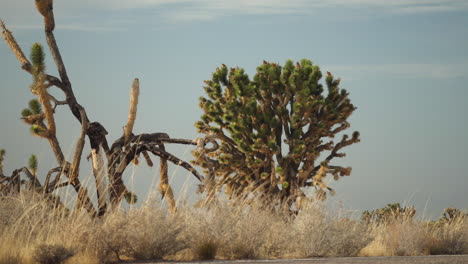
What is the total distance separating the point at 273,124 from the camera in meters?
20.5

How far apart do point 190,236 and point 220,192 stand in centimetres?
163

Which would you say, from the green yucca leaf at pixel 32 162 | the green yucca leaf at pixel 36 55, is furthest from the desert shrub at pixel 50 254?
the green yucca leaf at pixel 32 162

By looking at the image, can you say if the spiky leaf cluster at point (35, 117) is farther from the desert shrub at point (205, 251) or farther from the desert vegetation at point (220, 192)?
the desert shrub at point (205, 251)

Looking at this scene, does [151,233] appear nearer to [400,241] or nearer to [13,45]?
[400,241]

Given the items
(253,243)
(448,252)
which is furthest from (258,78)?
(253,243)

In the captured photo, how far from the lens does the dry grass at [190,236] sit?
8.97 meters

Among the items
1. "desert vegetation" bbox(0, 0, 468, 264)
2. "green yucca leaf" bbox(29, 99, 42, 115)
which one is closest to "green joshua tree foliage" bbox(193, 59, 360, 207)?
"desert vegetation" bbox(0, 0, 468, 264)

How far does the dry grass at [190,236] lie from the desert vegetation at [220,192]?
0.07 feet

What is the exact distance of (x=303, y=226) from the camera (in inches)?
439

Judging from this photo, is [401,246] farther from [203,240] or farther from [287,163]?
[287,163]

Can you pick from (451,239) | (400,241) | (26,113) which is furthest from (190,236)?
(26,113)

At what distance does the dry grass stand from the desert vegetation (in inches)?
0.8

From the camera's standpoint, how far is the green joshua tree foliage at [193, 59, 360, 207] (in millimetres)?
20562

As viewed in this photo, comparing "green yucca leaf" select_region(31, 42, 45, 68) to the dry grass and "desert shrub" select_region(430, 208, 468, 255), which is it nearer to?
the dry grass
